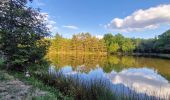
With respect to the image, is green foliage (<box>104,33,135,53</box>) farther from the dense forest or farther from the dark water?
the dark water

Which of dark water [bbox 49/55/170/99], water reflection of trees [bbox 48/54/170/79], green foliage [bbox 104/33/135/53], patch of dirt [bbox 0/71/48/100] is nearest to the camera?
patch of dirt [bbox 0/71/48/100]

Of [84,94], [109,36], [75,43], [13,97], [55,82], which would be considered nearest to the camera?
[13,97]

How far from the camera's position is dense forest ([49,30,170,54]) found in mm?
77125

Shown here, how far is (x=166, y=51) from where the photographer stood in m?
75.4

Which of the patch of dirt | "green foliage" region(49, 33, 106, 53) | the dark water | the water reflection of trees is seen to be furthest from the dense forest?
the patch of dirt

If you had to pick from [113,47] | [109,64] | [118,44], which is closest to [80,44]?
[113,47]

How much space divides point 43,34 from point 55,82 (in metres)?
3.02

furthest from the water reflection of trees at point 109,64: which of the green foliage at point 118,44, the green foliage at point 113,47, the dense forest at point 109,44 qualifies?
the green foliage at point 118,44

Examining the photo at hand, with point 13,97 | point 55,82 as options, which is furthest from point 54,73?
point 13,97

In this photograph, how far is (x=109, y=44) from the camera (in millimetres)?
93750

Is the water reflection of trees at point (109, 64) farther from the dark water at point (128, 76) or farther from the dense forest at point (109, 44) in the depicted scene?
the dense forest at point (109, 44)

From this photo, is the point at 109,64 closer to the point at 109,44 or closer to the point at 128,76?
the point at 128,76

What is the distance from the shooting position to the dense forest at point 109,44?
77.1m

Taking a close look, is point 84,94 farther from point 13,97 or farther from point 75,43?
point 75,43
